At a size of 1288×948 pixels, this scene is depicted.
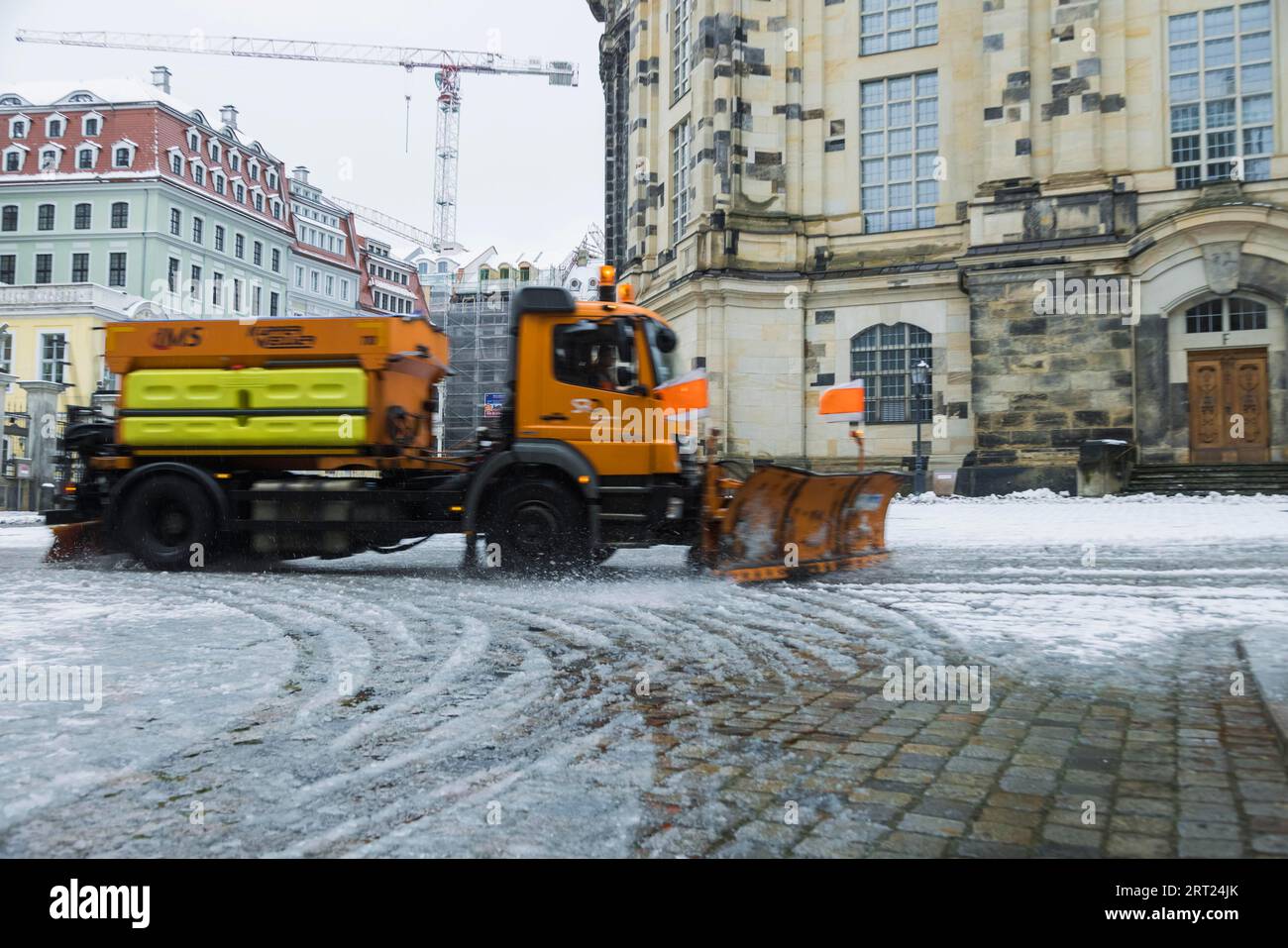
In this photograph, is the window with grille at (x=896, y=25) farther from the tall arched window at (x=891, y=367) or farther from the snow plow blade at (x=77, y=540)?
the snow plow blade at (x=77, y=540)

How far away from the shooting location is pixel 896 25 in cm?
2631

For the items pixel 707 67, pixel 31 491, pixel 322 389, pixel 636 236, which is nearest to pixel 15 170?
pixel 31 491

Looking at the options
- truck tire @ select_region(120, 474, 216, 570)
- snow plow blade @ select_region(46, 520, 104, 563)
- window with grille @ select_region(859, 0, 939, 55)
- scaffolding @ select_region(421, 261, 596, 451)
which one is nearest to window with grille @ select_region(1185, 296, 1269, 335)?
window with grille @ select_region(859, 0, 939, 55)

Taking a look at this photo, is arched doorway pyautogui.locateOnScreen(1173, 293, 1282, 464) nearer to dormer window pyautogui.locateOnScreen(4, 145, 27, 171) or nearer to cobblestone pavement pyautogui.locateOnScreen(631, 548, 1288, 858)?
cobblestone pavement pyautogui.locateOnScreen(631, 548, 1288, 858)

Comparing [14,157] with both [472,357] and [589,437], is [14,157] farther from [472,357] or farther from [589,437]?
[589,437]

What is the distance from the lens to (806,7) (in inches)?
1058

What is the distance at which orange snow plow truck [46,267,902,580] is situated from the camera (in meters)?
9.97

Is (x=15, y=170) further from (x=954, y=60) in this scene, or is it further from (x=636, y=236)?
(x=954, y=60)

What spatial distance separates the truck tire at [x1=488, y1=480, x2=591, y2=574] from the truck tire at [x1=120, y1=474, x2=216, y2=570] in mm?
3360

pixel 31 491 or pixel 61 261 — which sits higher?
pixel 61 261

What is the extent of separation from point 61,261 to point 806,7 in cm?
4698

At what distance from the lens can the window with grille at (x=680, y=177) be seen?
2920 cm

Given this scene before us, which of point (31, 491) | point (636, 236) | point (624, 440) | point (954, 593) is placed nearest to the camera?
point (954, 593)

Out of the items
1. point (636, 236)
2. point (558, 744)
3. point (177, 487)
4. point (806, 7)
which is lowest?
point (558, 744)
